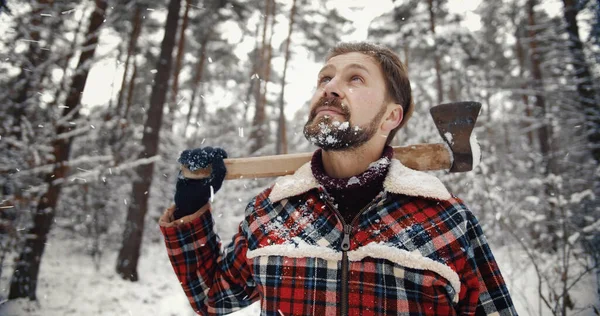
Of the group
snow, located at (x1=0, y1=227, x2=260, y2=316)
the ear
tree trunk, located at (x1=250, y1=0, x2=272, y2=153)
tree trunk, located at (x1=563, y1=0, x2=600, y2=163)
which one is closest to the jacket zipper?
the ear

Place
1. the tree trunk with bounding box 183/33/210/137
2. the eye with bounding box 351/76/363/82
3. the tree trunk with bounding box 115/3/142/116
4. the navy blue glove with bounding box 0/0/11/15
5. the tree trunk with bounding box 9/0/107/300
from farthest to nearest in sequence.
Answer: the tree trunk with bounding box 183/33/210/137
the tree trunk with bounding box 115/3/142/116
the tree trunk with bounding box 9/0/107/300
the navy blue glove with bounding box 0/0/11/15
the eye with bounding box 351/76/363/82

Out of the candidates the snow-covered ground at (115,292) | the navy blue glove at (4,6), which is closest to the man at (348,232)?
the navy blue glove at (4,6)

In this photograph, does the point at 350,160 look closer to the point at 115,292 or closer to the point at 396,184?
the point at 396,184

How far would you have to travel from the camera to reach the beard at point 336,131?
181 centimetres

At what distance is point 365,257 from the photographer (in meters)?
1.49

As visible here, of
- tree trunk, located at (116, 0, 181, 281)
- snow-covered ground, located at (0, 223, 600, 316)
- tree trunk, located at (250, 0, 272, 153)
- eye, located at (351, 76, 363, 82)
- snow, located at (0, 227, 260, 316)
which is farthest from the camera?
tree trunk, located at (250, 0, 272, 153)

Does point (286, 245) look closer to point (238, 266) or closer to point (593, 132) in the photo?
point (238, 266)

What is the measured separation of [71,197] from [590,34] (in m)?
16.8

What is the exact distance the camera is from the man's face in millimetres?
1823

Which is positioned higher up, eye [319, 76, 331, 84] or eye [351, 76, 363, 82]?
eye [319, 76, 331, 84]

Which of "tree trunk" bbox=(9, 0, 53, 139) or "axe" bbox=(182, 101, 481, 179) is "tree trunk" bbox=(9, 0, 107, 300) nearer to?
"tree trunk" bbox=(9, 0, 53, 139)

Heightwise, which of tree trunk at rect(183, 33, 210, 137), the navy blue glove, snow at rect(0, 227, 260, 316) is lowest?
snow at rect(0, 227, 260, 316)

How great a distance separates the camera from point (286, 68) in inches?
631

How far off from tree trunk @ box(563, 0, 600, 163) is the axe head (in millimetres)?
7035
